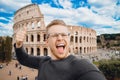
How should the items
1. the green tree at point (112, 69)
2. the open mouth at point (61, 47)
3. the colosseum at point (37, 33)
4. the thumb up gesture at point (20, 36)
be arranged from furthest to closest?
the colosseum at point (37, 33) < the green tree at point (112, 69) < the thumb up gesture at point (20, 36) < the open mouth at point (61, 47)

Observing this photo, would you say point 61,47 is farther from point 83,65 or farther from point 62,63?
point 83,65

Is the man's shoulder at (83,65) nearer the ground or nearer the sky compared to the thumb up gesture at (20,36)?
nearer the ground

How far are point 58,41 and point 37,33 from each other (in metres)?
37.0

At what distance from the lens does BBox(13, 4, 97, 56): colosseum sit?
37719mm

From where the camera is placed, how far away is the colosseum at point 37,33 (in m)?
37.7

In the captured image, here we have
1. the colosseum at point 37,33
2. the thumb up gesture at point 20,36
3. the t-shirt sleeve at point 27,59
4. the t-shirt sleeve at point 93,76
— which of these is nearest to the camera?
the t-shirt sleeve at point 93,76

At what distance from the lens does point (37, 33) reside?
126 ft

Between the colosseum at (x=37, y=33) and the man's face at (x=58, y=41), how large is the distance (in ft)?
109

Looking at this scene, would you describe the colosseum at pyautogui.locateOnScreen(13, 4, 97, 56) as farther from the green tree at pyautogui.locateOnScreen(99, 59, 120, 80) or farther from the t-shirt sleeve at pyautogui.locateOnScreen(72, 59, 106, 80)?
the t-shirt sleeve at pyautogui.locateOnScreen(72, 59, 106, 80)

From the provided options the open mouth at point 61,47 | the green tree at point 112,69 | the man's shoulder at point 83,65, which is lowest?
the green tree at point 112,69

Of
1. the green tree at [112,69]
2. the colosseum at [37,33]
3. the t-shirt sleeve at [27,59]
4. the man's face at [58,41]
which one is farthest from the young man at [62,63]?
the colosseum at [37,33]

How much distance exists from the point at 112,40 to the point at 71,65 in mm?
92421

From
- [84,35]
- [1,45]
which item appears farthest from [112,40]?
[1,45]

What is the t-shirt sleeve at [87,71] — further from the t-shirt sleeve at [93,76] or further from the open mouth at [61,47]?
the open mouth at [61,47]
